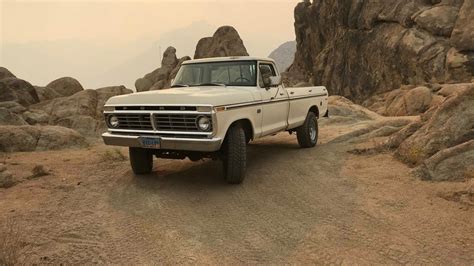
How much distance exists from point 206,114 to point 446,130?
437 cm

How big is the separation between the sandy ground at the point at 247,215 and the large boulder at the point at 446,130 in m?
0.50

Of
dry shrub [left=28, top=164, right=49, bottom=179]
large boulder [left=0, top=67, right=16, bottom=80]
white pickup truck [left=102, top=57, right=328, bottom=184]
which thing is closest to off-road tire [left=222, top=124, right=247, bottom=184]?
white pickup truck [left=102, top=57, right=328, bottom=184]

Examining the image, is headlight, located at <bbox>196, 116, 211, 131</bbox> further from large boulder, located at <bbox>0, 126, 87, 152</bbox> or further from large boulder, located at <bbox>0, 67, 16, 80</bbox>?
large boulder, located at <bbox>0, 67, 16, 80</bbox>

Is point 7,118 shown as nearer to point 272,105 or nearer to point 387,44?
point 272,105

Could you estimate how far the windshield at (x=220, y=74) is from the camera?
7441 mm

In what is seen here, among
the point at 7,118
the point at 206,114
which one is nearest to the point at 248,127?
the point at 206,114

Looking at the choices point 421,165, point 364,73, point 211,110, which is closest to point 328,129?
point 421,165

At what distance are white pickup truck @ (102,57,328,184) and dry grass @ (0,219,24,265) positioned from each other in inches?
90.3

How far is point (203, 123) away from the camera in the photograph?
584cm

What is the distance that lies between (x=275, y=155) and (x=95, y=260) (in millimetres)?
5516

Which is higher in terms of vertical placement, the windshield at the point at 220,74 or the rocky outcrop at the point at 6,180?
the windshield at the point at 220,74

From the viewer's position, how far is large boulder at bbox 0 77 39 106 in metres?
17.6

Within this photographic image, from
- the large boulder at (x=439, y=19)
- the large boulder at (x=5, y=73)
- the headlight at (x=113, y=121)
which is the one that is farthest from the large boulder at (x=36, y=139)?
the large boulder at (x=439, y=19)

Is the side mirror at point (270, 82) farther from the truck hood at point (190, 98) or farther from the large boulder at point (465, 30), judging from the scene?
A: the large boulder at point (465, 30)
